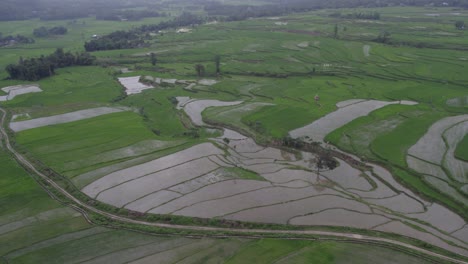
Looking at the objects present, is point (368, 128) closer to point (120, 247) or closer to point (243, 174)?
point (243, 174)

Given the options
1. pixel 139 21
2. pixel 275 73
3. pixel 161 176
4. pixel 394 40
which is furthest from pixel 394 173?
pixel 139 21

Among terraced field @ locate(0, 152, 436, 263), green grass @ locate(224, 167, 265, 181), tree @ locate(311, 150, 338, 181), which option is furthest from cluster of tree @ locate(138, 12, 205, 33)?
terraced field @ locate(0, 152, 436, 263)

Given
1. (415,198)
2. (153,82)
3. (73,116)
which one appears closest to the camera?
(415,198)

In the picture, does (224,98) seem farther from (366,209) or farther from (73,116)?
(366,209)

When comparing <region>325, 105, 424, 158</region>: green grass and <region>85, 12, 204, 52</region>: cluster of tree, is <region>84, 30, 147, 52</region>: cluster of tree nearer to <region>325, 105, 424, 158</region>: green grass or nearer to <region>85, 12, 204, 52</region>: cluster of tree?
<region>85, 12, 204, 52</region>: cluster of tree

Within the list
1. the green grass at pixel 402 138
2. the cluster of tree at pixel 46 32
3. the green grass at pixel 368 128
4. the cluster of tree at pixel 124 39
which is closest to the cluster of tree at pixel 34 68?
the cluster of tree at pixel 124 39
